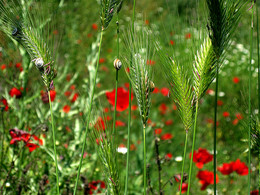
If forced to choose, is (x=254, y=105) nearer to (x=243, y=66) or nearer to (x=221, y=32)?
(x=221, y=32)

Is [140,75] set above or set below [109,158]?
above

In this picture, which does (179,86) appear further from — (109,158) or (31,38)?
(31,38)

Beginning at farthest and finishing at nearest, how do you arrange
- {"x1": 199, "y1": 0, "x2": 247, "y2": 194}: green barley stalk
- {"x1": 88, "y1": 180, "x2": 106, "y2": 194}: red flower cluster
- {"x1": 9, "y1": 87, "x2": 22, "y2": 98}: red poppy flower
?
1. {"x1": 9, "y1": 87, "x2": 22, "y2": 98}: red poppy flower
2. {"x1": 88, "y1": 180, "x2": 106, "y2": 194}: red flower cluster
3. {"x1": 199, "y1": 0, "x2": 247, "y2": 194}: green barley stalk

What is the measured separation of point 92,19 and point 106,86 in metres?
1.33

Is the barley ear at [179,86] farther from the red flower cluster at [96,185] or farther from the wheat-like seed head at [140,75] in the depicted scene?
the red flower cluster at [96,185]

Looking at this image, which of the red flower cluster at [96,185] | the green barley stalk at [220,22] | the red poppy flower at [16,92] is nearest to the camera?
the green barley stalk at [220,22]

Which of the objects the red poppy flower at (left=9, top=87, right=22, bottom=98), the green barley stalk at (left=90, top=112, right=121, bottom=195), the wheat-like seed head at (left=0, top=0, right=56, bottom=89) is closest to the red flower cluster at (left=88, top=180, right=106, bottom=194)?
the red poppy flower at (left=9, top=87, right=22, bottom=98)

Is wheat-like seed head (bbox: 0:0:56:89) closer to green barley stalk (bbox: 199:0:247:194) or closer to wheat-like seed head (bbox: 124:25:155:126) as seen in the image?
wheat-like seed head (bbox: 124:25:155:126)

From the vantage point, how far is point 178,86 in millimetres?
Result: 876

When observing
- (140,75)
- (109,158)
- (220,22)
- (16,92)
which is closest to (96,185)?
(16,92)

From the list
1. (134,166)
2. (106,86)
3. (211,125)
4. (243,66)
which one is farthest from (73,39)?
(243,66)

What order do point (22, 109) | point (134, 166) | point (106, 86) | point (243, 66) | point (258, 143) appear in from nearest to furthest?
point (258, 143) → point (22, 109) → point (134, 166) → point (106, 86) → point (243, 66)

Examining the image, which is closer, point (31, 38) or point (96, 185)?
point (31, 38)

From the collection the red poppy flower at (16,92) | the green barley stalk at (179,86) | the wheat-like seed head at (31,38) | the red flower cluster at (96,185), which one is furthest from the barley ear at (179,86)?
the red poppy flower at (16,92)
